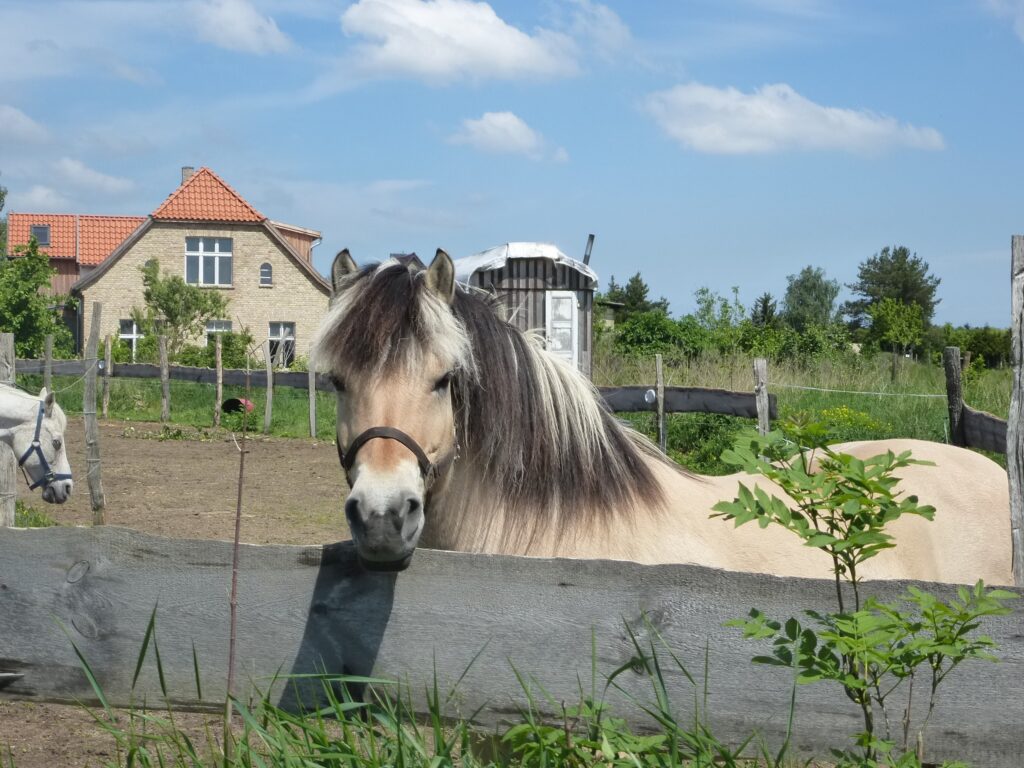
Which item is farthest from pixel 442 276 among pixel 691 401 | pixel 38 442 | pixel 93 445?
pixel 691 401

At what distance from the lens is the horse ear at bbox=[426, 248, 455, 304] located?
281 centimetres

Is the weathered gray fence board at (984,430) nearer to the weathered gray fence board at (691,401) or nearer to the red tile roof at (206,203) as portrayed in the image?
the weathered gray fence board at (691,401)

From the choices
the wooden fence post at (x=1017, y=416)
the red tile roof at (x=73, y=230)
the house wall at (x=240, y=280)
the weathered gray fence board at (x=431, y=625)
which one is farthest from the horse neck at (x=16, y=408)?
the red tile roof at (x=73, y=230)

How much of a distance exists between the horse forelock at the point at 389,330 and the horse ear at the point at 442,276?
1.1 inches

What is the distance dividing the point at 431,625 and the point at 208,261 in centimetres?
3992

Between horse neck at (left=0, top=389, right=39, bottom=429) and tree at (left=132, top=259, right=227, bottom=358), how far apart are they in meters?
24.7

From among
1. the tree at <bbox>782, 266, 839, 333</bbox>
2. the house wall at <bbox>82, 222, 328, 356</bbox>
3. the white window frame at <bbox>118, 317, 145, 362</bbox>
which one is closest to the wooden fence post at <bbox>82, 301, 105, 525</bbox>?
the house wall at <bbox>82, 222, 328, 356</bbox>

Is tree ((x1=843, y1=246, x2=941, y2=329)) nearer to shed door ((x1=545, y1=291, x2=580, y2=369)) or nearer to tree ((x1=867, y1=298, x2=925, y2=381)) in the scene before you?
tree ((x1=867, y1=298, x2=925, y2=381))

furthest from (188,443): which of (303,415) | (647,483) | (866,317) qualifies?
(866,317)

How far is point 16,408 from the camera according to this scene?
31.2 ft

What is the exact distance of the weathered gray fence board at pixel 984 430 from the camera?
778cm

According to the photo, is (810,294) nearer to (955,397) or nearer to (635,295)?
(635,295)

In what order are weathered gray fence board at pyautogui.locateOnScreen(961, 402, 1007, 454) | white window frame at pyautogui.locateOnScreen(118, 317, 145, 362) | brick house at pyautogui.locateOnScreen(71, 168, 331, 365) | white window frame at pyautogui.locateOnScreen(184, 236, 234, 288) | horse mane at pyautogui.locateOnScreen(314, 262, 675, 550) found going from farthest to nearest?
white window frame at pyautogui.locateOnScreen(184, 236, 234, 288) < brick house at pyautogui.locateOnScreen(71, 168, 331, 365) < white window frame at pyautogui.locateOnScreen(118, 317, 145, 362) < weathered gray fence board at pyautogui.locateOnScreen(961, 402, 1007, 454) < horse mane at pyautogui.locateOnScreen(314, 262, 675, 550)

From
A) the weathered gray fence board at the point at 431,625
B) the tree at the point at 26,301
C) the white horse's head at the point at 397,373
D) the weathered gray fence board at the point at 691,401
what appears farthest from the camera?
the tree at the point at 26,301
